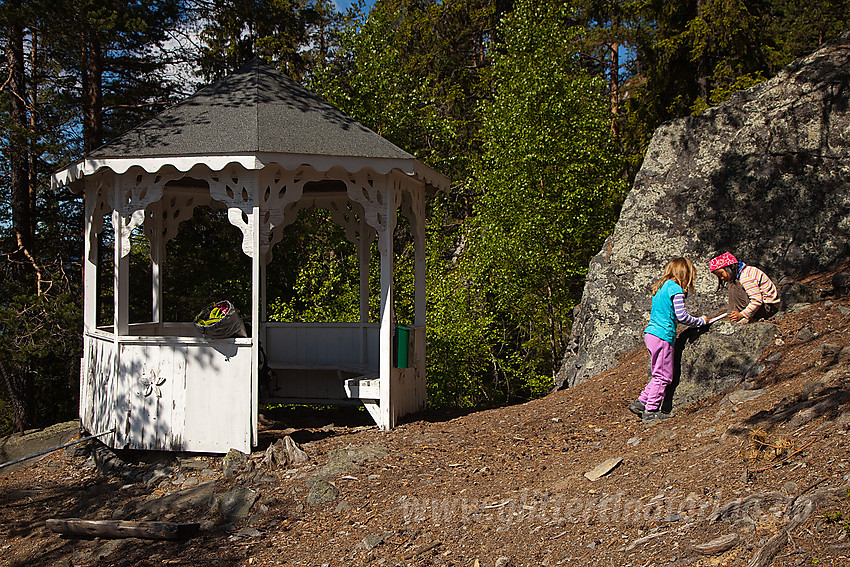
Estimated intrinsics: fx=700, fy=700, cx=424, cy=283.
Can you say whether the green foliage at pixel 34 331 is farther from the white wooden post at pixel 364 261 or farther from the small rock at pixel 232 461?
the small rock at pixel 232 461

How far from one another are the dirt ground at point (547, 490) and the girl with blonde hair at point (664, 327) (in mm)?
267

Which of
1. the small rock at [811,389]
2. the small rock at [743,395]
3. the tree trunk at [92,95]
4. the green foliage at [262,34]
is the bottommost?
the small rock at [743,395]

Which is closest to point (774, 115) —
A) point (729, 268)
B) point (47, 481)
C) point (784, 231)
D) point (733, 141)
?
Result: point (733, 141)

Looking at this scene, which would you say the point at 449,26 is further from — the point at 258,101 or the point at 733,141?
the point at 258,101

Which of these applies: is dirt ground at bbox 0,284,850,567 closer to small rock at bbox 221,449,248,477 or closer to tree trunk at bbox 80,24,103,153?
small rock at bbox 221,449,248,477

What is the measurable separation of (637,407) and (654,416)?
0.29 metres

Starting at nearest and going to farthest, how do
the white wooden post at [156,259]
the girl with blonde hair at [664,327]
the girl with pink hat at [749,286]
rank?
the girl with blonde hair at [664,327], the girl with pink hat at [749,286], the white wooden post at [156,259]

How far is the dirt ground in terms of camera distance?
410 cm

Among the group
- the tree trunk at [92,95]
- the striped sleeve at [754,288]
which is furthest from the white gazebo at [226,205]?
the tree trunk at [92,95]

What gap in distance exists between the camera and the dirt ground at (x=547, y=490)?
410 cm

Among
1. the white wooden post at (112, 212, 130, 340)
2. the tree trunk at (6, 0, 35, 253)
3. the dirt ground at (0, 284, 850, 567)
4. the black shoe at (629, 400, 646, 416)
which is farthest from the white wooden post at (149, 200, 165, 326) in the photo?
the black shoe at (629, 400, 646, 416)

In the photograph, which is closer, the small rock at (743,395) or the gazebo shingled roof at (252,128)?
the small rock at (743,395)

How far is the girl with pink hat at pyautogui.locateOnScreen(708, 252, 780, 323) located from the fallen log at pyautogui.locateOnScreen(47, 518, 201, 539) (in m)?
5.48

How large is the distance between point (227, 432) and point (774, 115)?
8.50 metres
